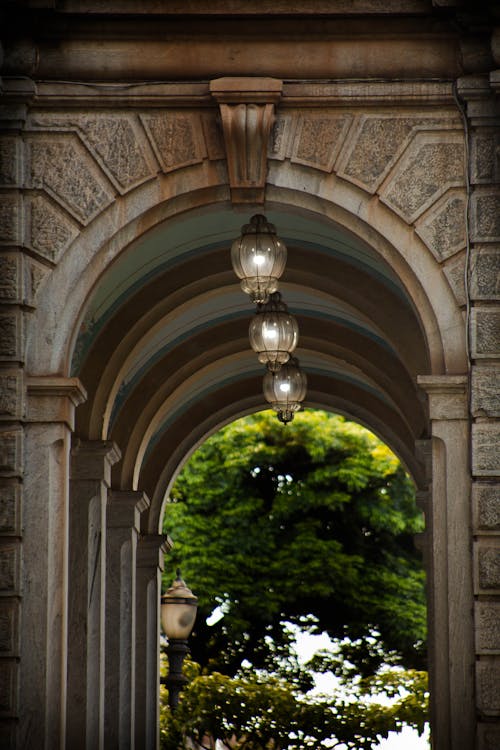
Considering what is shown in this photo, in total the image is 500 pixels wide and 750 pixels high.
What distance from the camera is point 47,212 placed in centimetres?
1209

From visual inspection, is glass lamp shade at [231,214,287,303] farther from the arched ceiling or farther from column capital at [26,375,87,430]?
column capital at [26,375,87,430]

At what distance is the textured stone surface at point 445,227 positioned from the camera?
1194 centimetres

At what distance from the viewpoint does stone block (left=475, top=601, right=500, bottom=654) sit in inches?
440

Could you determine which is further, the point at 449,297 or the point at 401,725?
the point at 401,725

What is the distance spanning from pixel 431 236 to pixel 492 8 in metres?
1.62

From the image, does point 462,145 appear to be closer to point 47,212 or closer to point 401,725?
point 47,212

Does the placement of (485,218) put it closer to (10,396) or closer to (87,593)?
(10,396)

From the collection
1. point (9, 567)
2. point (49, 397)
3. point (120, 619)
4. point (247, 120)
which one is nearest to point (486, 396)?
point (247, 120)

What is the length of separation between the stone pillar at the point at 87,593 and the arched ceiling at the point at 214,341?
0.40 m

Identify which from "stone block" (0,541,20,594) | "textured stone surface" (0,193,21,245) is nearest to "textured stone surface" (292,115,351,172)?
"textured stone surface" (0,193,21,245)

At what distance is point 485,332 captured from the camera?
11.6m

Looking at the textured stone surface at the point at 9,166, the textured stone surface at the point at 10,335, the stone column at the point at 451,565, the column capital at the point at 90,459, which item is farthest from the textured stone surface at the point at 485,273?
the column capital at the point at 90,459

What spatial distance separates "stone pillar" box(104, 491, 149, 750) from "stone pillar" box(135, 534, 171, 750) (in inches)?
34.3

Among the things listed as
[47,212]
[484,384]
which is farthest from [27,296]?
[484,384]
